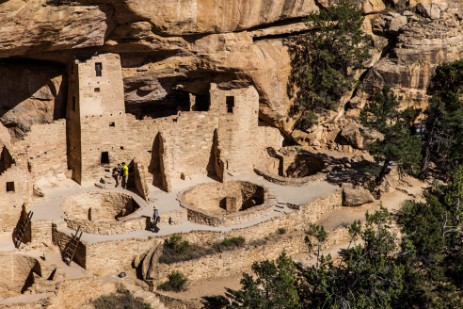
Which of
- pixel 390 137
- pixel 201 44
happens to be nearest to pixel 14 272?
pixel 201 44

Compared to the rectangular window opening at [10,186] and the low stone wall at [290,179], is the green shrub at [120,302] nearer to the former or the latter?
the rectangular window opening at [10,186]

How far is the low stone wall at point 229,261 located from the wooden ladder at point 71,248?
355 cm

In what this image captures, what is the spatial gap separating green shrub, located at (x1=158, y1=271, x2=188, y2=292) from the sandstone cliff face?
10.2m

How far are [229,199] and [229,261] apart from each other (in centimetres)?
550

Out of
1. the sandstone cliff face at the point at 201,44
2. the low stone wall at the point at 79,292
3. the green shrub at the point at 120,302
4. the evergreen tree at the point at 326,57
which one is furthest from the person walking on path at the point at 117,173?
the evergreen tree at the point at 326,57

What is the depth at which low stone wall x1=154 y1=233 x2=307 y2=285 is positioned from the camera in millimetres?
35312

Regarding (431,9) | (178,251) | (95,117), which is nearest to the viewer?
(178,251)

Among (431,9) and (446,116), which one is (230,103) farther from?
(431,9)

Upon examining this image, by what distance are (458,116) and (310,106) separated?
26.1 feet

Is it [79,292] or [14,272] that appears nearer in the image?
[79,292]

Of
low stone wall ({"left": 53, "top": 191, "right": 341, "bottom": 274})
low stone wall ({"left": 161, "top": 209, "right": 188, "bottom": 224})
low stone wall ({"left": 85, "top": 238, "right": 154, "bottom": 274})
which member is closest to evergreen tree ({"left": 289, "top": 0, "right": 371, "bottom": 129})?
low stone wall ({"left": 53, "top": 191, "right": 341, "bottom": 274})

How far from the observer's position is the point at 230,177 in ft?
138

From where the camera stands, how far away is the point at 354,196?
41.7 metres

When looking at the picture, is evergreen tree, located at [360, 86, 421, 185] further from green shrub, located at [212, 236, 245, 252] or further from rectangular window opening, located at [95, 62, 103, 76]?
rectangular window opening, located at [95, 62, 103, 76]
